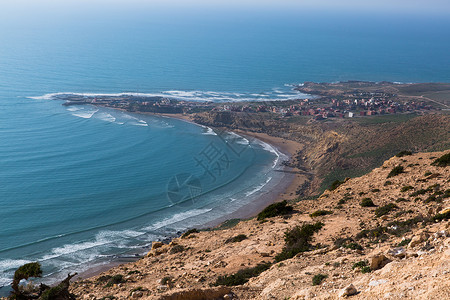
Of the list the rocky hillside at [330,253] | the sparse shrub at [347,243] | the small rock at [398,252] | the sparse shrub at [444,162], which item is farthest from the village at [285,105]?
the small rock at [398,252]

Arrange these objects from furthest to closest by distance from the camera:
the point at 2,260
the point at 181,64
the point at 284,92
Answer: the point at 181,64 < the point at 284,92 < the point at 2,260

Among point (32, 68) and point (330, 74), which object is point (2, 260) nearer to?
point (32, 68)

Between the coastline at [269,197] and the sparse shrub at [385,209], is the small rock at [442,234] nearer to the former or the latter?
the sparse shrub at [385,209]

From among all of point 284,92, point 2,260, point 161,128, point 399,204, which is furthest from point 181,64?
point 399,204

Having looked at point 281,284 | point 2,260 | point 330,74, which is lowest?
point 2,260

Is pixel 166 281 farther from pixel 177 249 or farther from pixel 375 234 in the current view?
pixel 375 234

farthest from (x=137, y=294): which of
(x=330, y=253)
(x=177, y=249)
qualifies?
(x=177, y=249)
